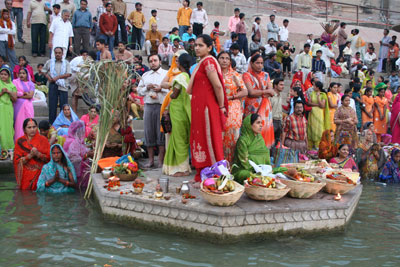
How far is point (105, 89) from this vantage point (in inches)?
276

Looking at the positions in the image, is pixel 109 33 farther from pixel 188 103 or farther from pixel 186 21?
pixel 188 103

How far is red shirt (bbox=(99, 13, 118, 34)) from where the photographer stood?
12.2m

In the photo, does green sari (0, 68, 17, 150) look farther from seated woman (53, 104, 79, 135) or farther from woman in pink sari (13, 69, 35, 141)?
seated woman (53, 104, 79, 135)

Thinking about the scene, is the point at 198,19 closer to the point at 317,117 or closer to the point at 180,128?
the point at 317,117

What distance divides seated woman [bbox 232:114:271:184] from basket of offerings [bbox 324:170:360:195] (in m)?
0.83

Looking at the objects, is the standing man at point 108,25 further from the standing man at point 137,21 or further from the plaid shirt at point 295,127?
the plaid shirt at point 295,127

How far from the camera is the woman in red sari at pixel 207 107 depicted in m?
5.92

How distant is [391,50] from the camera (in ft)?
58.7

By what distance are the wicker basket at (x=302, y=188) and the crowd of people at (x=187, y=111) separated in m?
0.59

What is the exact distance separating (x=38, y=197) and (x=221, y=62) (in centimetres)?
327

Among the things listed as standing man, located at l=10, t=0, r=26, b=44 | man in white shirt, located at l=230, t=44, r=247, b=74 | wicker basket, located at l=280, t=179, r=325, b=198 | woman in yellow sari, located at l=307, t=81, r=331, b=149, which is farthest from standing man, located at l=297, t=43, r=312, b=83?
wicker basket, located at l=280, t=179, r=325, b=198

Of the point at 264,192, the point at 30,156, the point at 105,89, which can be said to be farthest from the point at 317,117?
the point at 30,156

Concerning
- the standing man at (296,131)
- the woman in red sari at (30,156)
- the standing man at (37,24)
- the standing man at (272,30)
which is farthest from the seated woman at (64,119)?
the standing man at (272,30)

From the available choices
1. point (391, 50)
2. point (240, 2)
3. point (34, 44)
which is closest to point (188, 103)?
point (34, 44)
